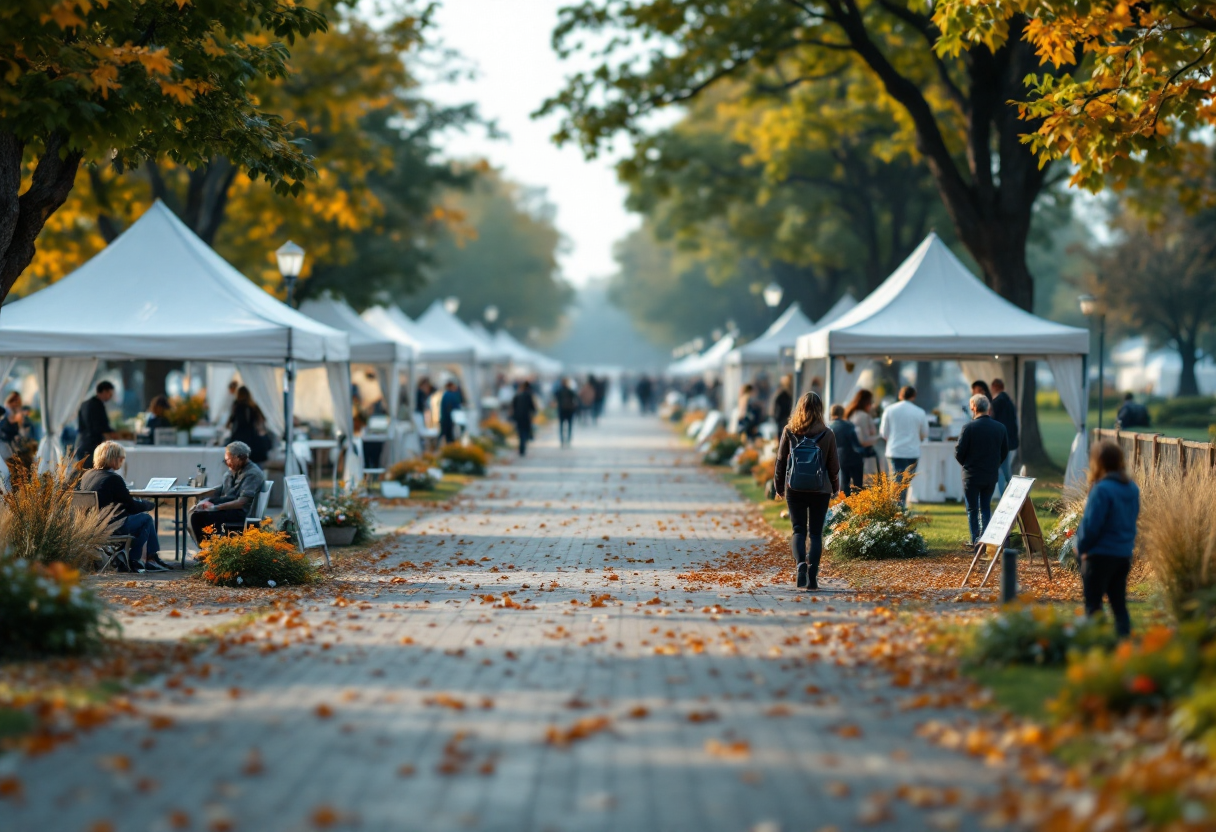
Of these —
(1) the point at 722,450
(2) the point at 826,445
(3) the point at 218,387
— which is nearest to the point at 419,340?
(3) the point at 218,387

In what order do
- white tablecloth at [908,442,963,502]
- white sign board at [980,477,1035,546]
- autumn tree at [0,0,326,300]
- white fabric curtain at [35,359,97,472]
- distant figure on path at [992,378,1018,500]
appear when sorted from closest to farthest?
autumn tree at [0,0,326,300] → white sign board at [980,477,1035,546] → distant figure on path at [992,378,1018,500] → white fabric curtain at [35,359,97,472] → white tablecloth at [908,442,963,502]

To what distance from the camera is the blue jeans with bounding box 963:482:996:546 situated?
1303cm

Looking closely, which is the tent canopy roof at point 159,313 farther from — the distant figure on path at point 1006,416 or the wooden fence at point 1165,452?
the wooden fence at point 1165,452

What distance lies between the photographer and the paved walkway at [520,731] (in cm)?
509

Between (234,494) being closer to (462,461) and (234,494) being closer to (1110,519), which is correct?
(1110,519)

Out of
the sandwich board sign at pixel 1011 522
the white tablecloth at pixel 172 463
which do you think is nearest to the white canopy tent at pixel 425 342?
the white tablecloth at pixel 172 463

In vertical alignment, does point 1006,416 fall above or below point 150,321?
below

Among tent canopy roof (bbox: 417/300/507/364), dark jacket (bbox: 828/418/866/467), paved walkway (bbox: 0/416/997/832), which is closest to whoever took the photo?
paved walkway (bbox: 0/416/997/832)

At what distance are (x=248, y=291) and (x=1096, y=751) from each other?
42.5ft

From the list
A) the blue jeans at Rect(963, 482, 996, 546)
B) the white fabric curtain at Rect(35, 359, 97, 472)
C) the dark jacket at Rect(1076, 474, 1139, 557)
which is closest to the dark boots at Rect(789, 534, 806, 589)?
the blue jeans at Rect(963, 482, 996, 546)

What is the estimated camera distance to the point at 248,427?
17.4m

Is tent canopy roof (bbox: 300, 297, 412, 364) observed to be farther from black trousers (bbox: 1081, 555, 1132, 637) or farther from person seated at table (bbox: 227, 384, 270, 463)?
black trousers (bbox: 1081, 555, 1132, 637)

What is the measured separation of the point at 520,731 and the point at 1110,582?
→ 4232mm

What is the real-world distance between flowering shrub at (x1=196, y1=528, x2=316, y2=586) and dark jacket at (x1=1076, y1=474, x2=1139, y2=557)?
666cm
